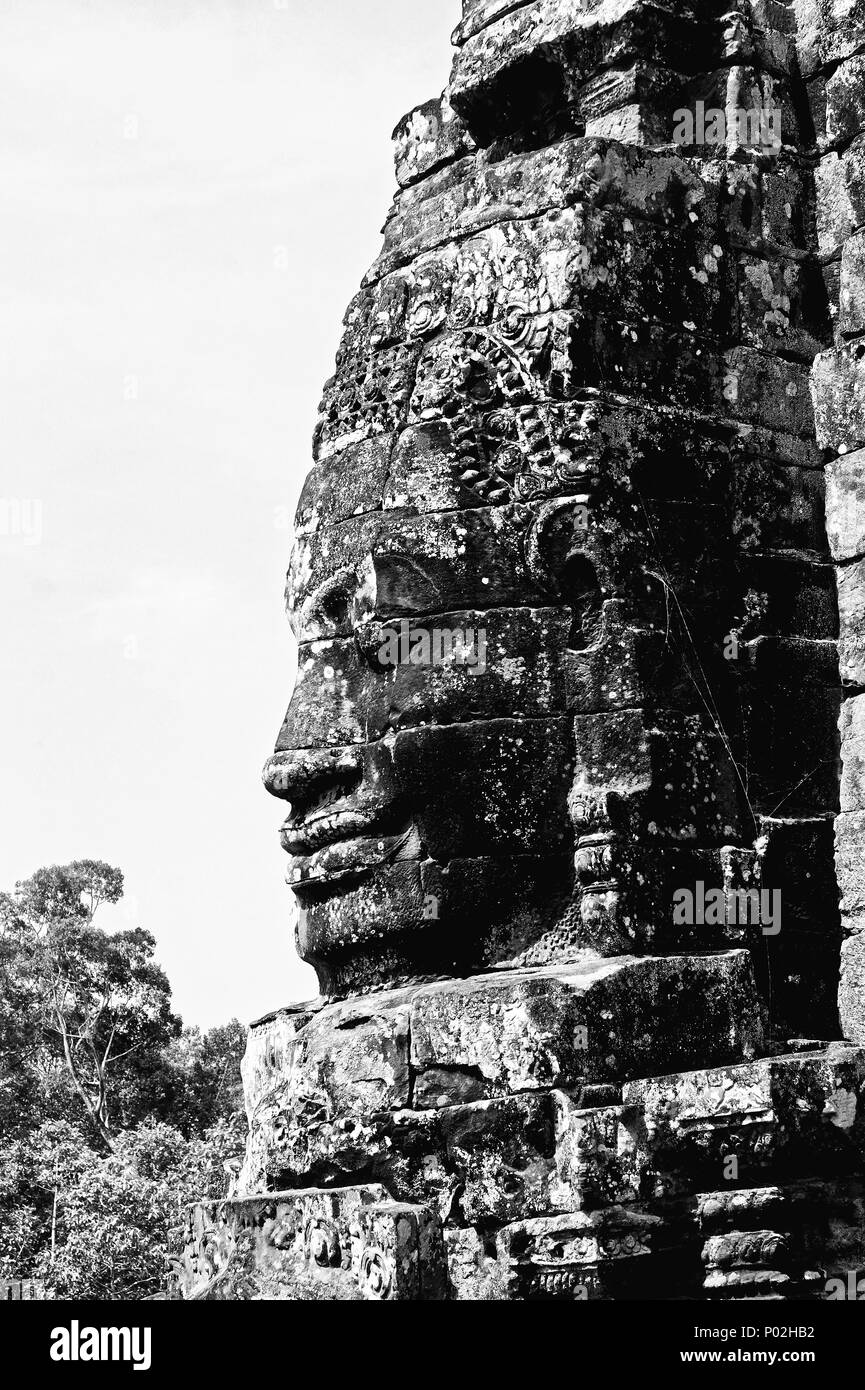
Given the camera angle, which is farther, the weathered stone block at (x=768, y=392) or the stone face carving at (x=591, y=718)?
the weathered stone block at (x=768, y=392)

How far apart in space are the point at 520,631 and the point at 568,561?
345 mm

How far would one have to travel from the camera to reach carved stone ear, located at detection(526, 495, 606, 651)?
832cm

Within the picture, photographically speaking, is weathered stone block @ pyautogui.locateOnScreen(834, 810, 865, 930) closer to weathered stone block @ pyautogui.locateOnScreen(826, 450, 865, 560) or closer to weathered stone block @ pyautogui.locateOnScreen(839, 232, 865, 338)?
weathered stone block @ pyautogui.locateOnScreen(826, 450, 865, 560)

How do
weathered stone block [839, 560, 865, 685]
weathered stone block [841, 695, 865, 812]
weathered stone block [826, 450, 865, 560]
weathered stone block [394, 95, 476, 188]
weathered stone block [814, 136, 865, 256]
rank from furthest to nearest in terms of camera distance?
1. weathered stone block [394, 95, 476, 188]
2. weathered stone block [814, 136, 865, 256]
3. weathered stone block [826, 450, 865, 560]
4. weathered stone block [839, 560, 865, 685]
5. weathered stone block [841, 695, 865, 812]

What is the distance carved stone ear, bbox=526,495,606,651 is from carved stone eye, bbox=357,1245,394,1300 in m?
2.49

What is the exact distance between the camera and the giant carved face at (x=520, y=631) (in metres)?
8.18

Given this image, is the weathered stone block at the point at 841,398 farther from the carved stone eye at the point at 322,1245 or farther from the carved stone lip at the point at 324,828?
the carved stone eye at the point at 322,1245

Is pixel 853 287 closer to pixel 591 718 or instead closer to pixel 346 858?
pixel 591 718

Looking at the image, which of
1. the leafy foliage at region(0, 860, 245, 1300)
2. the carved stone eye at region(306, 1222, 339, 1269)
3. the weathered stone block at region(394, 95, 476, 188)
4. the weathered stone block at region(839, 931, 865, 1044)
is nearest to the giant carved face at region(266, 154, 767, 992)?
the weathered stone block at region(839, 931, 865, 1044)

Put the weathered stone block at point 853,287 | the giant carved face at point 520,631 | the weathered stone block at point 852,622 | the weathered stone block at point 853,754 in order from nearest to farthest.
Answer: the giant carved face at point 520,631 → the weathered stone block at point 853,754 → the weathered stone block at point 852,622 → the weathered stone block at point 853,287

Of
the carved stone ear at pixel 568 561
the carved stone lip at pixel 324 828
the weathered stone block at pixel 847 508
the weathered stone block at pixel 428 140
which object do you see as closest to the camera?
the carved stone ear at pixel 568 561

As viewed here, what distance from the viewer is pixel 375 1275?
7.45 m

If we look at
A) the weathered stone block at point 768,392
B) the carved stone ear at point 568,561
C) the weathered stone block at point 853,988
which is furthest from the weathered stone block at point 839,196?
the weathered stone block at point 853,988

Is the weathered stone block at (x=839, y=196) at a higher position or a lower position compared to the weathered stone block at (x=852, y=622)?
higher
